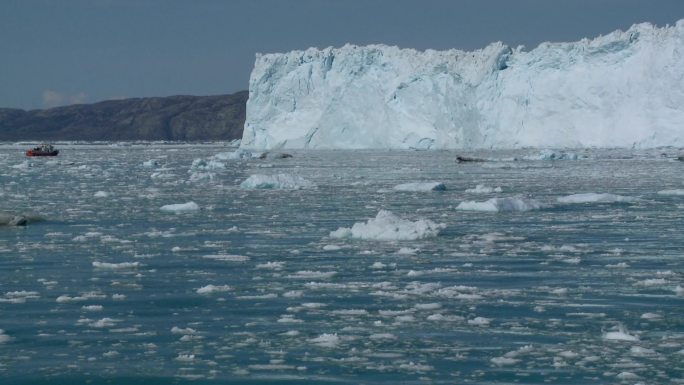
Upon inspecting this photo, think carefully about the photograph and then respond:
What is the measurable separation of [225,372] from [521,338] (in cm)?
200

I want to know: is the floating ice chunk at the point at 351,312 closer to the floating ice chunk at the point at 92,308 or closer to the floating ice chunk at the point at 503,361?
the floating ice chunk at the point at 503,361

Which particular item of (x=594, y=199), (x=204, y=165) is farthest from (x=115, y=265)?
(x=204, y=165)

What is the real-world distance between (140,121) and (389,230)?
176 m

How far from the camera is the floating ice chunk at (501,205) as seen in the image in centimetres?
1520

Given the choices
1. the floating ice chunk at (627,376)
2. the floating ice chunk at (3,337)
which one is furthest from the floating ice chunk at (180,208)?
the floating ice chunk at (627,376)

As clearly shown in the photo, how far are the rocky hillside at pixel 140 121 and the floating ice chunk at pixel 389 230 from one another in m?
159

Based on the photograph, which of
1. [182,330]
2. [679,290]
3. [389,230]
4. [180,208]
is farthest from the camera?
[180,208]

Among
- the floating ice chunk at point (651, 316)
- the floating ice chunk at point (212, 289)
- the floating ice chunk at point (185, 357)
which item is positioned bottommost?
the floating ice chunk at point (185, 357)

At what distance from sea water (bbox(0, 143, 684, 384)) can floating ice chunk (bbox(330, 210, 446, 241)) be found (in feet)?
0.10

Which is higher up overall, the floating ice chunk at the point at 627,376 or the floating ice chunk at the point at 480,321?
the floating ice chunk at the point at 480,321

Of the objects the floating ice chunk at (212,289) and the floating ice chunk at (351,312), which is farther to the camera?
the floating ice chunk at (212,289)

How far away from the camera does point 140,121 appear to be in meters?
183

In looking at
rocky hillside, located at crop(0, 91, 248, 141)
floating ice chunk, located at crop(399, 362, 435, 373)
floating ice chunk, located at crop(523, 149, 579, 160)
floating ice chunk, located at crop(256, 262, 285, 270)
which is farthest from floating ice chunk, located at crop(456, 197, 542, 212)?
rocky hillside, located at crop(0, 91, 248, 141)

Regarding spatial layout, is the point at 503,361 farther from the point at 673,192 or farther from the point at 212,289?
the point at 673,192
